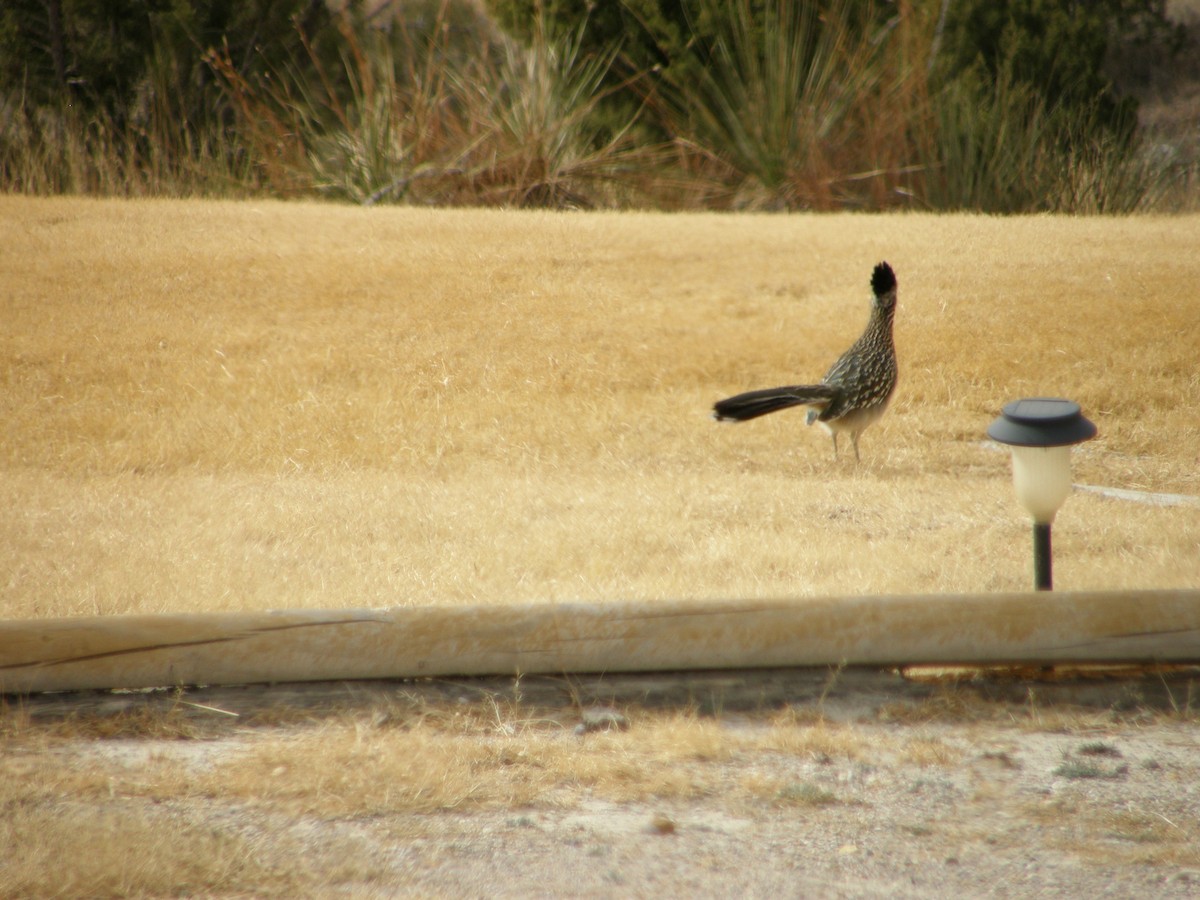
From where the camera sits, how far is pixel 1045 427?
1906mm

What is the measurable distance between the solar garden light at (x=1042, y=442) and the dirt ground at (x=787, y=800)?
0.96 ft

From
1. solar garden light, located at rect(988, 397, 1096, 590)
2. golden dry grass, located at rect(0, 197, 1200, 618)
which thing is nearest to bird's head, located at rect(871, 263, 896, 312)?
golden dry grass, located at rect(0, 197, 1200, 618)

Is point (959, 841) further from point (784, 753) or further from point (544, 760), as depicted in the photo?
point (544, 760)

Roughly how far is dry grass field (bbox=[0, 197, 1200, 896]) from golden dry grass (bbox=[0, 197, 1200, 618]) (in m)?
0.01

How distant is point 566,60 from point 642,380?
2488 millimetres

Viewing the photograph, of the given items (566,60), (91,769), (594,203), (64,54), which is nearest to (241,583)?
(91,769)

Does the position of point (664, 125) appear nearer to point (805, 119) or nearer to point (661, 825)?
point (805, 119)

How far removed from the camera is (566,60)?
5.37m

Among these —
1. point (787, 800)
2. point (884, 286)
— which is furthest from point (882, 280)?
point (787, 800)

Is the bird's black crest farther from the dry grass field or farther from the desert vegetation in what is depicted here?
the desert vegetation

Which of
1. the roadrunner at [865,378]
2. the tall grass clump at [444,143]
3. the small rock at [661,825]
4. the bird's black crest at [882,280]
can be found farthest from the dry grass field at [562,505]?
the tall grass clump at [444,143]

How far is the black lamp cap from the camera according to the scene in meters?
1.90

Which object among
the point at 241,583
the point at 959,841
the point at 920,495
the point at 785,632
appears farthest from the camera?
the point at 920,495

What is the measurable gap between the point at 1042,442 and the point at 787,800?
72cm
